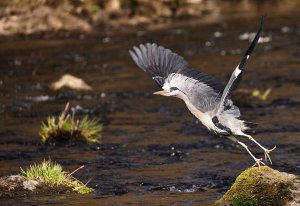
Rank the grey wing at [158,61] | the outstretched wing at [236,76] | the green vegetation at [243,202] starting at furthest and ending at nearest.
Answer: the grey wing at [158,61]
the green vegetation at [243,202]
the outstretched wing at [236,76]

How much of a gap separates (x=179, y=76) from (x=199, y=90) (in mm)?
288

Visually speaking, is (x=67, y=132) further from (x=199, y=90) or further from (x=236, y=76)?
(x=236, y=76)

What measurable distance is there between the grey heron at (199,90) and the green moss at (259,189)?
6.1 inches

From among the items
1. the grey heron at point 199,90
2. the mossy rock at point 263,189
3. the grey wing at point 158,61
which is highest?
the grey wing at point 158,61

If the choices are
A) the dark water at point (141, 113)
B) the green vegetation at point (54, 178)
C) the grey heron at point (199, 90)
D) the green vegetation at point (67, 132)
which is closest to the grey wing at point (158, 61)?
the grey heron at point (199, 90)

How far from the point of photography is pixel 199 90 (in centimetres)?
905

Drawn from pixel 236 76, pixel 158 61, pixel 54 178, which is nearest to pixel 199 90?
pixel 158 61

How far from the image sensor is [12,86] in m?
18.9

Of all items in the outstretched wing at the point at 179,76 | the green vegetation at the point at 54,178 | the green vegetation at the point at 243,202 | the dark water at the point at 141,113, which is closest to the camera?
the green vegetation at the point at 243,202

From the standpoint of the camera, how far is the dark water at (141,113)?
1054 cm

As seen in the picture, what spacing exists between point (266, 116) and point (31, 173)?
640 centimetres

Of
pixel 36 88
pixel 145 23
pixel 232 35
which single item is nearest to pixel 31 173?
pixel 36 88

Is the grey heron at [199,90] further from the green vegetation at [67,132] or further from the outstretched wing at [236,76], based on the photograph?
the green vegetation at [67,132]

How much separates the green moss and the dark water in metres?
0.80
